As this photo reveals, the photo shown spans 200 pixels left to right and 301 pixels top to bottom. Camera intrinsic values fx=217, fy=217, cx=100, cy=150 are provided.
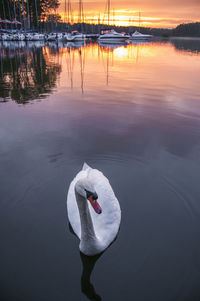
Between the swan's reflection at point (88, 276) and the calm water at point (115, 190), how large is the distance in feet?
0.05

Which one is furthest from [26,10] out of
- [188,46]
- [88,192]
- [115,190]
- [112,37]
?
[88,192]

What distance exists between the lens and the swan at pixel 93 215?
3.51 metres

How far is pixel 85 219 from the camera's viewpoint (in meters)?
3.68

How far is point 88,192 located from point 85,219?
55 cm

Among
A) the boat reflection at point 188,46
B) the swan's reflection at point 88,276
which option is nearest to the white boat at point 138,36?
the boat reflection at point 188,46

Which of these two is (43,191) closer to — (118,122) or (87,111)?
(118,122)

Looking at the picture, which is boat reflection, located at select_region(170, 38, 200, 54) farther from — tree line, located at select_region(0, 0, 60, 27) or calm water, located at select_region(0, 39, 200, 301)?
calm water, located at select_region(0, 39, 200, 301)

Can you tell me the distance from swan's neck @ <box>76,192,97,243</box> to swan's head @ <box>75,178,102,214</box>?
114 millimetres

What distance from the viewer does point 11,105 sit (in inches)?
459

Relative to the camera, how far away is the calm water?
3662 mm

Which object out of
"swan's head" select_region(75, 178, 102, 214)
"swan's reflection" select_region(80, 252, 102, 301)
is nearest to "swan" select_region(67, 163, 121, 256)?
"swan's head" select_region(75, 178, 102, 214)

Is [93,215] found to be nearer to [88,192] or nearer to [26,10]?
[88,192]

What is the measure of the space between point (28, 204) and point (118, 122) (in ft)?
19.6

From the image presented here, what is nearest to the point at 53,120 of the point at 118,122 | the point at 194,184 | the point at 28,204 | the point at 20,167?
the point at 118,122
